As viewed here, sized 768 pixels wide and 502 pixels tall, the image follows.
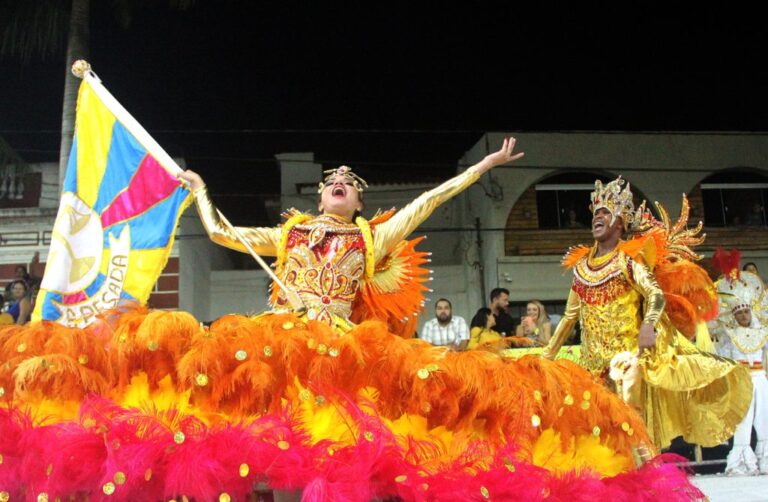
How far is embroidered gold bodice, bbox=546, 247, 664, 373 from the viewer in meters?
4.95

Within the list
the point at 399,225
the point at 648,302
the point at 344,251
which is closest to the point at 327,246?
the point at 344,251

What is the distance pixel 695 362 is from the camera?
495cm

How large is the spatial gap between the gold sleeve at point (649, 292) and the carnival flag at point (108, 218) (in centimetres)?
275

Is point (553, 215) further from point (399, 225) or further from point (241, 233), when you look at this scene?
point (241, 233)

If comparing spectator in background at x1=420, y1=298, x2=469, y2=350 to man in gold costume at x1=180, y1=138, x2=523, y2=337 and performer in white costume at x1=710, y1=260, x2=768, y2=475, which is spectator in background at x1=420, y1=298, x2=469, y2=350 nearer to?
performer in white costume at x1=710, y1=260, x2=768, y2=475

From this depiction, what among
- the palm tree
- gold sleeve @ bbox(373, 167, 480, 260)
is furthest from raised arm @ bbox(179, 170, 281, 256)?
the palm tree

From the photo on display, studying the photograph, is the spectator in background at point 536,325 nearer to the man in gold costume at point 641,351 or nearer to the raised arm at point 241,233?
the man in gold costume at point 641,351

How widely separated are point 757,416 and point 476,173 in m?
Answer: 4.45

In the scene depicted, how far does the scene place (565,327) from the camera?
208 inches

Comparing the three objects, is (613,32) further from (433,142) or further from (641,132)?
(433,142)

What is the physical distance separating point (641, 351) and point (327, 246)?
7.01 ft

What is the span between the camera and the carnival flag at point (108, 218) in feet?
14.6

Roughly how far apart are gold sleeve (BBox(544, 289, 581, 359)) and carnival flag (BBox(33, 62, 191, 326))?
2505mm

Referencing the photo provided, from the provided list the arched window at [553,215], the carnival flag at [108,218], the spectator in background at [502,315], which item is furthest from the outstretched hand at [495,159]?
the arched window at [553,215]
